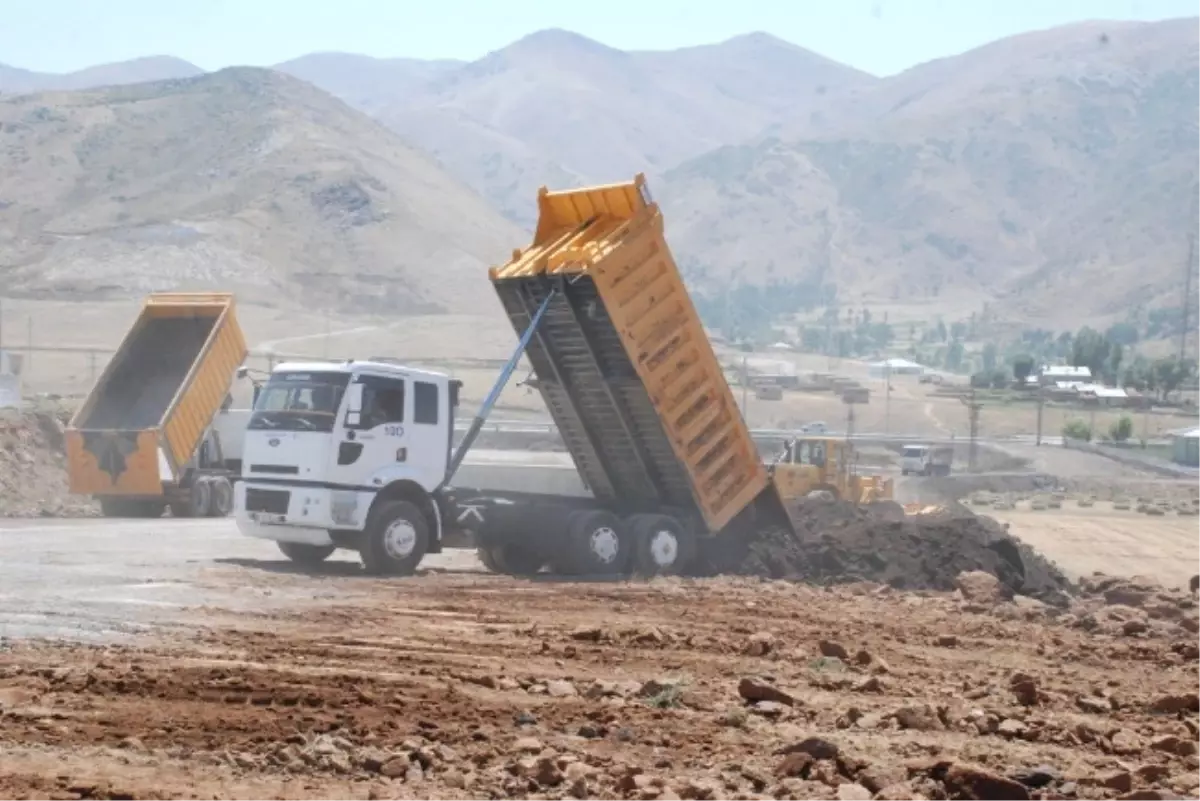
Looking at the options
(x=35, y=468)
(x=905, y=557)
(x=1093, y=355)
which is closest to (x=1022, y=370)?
(x=1093, y=355)

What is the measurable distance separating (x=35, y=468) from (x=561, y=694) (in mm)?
25812

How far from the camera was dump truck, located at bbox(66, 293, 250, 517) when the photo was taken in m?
29.9

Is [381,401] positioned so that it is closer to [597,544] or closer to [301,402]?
[301,402]

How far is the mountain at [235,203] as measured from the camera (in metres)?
124

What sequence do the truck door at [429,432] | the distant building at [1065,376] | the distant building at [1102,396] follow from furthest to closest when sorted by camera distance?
the distant building at [1065,376] → the distant building at [1102,396] → the truck door at [429,432]

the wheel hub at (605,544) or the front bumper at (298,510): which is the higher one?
the front bumper at (298,510)

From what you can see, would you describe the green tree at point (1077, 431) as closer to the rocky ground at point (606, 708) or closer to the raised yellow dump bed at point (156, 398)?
the raised yellow dump bed at point (156, 398)

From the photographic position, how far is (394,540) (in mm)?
20344

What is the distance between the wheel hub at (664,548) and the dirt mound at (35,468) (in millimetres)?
14642

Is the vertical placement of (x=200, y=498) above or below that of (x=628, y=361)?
below

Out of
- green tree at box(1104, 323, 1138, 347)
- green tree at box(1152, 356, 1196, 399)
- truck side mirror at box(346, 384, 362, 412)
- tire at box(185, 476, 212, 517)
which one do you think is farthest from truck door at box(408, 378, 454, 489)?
green tree at box(1104, 323, 1138, 347)

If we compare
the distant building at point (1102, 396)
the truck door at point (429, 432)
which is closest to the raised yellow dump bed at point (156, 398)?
the truck door at point (429, 432)

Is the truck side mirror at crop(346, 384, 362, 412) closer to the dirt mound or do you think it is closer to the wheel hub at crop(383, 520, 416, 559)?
the wheel hub at crop(383, 520, 416, 559)

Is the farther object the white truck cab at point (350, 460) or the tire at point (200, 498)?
the tire at point (200, 498)
